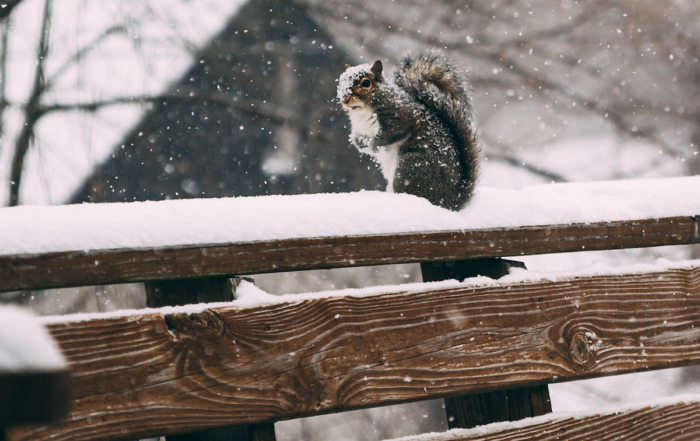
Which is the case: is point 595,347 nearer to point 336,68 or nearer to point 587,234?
point 587,234

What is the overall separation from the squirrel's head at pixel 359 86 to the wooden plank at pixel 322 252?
2.94 feet

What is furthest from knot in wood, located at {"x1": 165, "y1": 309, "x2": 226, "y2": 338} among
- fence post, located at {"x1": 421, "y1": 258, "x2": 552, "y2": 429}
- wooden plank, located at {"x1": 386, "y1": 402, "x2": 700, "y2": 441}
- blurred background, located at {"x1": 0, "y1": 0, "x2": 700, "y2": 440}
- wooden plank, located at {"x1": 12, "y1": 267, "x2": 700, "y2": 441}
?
blurred background, located at {"x1": 0, "y1": 0, "x2": 700, "y2": 440}

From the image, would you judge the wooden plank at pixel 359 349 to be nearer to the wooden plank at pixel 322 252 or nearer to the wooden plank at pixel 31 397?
the wooden plank at pixel 322 252

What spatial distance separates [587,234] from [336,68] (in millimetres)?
4503

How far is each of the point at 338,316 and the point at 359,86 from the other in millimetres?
1130

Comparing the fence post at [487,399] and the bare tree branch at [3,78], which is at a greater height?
the bare tree branch at [3,78]

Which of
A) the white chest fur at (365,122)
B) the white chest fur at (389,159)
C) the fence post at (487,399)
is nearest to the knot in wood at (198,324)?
the fence post at (487,399)

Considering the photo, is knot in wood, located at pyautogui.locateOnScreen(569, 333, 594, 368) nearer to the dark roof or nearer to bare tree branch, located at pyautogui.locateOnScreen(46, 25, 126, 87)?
the dark roof

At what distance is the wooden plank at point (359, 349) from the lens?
915mm

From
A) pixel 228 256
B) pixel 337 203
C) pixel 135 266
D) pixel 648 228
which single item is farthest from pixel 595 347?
pixel 135 266

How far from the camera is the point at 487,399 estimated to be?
4.14ft

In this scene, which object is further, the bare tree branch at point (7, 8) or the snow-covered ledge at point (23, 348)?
the bare tree branch at point (7, 8)

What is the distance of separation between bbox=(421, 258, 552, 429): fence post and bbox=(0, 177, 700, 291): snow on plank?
2.9 inches

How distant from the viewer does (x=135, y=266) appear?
97cm
